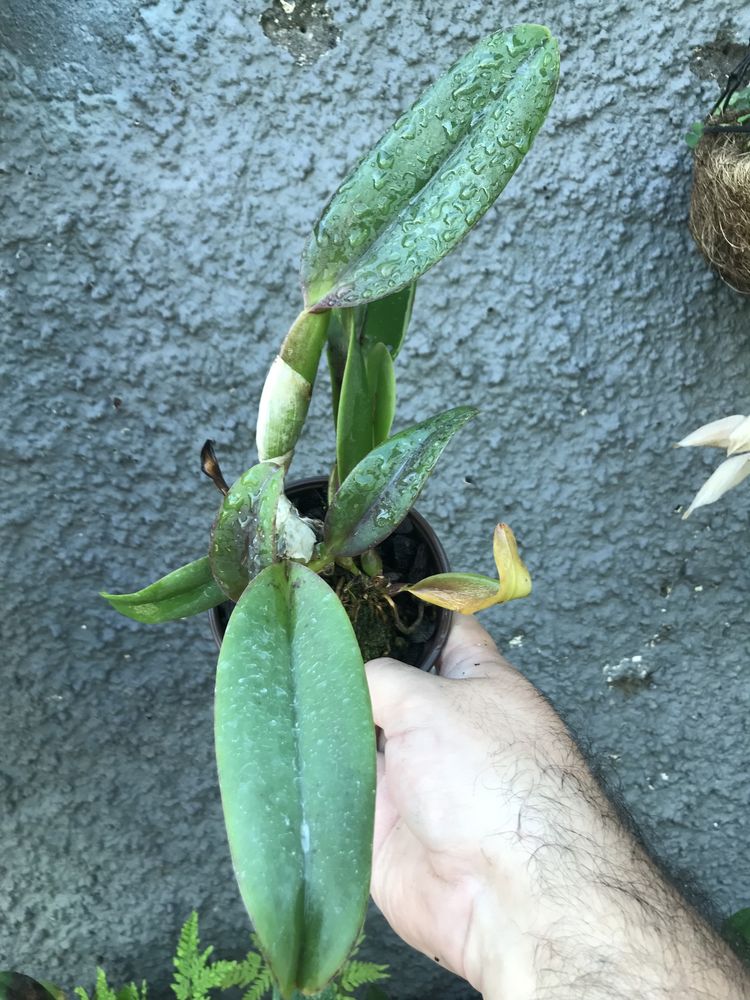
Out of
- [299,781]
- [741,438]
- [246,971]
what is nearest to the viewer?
[299,781]

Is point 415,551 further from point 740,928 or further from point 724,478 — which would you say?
→ point 740,928

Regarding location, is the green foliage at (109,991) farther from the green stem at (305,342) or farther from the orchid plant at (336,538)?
the green stem at (305,342)

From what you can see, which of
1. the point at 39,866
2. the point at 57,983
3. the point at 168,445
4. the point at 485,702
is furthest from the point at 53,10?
the point at 57,983

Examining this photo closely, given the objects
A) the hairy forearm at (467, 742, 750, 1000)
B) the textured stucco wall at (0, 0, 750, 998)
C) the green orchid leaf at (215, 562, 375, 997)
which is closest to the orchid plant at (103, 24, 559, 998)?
the green orchid leaf at (215, 562, 375, 997)

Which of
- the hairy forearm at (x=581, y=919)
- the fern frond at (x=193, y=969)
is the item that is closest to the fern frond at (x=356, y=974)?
the fern frond at (x=193, y=969)

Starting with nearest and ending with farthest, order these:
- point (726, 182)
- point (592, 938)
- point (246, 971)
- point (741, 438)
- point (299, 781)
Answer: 1. point (299, 781)
2. point (592, 938)
3. point (741, 438)
4. point (726, 182)
5. point (246, 971)

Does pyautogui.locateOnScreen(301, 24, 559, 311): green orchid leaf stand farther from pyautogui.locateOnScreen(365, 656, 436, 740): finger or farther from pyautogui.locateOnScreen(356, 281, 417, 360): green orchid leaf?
pyautogui.locateOnScreen(365, 656, 436, 740): finger

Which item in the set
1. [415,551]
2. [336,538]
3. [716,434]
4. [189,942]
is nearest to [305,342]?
[336,538]

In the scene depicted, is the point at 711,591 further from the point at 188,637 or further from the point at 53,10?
the point at 53,10
